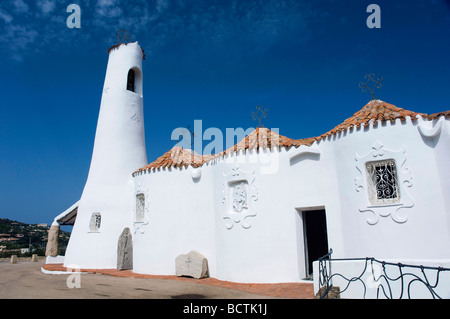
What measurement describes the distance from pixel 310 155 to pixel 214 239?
4.79 m

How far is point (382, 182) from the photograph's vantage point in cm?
916

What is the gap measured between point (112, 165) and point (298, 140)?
963 cm

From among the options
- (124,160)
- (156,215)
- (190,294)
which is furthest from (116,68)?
(190,294)

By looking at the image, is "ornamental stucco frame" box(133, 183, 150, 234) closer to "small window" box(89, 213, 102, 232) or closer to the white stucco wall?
the white stucco wall

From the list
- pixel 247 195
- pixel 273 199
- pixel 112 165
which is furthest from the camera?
pixel 112 165

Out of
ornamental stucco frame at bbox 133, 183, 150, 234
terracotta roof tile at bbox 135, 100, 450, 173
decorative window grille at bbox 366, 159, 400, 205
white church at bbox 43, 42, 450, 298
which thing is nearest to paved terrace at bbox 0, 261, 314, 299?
white church at bbox 43, 42, 450, 298

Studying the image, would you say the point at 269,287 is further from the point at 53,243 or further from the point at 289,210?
the point at 53,243

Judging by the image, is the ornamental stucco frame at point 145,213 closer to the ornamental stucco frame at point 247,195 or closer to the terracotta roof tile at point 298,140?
the terracotta roof tile at point 298,140

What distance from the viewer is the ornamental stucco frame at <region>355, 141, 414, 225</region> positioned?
28.2ft

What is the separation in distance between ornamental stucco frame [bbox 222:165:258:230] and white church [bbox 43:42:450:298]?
0.12 feet

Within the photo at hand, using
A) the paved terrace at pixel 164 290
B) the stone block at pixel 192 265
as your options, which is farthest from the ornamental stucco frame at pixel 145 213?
the paved terrace at pixel 164 290

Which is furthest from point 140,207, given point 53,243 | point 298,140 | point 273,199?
point 298,140

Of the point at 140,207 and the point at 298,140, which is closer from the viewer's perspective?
the point at 298,140

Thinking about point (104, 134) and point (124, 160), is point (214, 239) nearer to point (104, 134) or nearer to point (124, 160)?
point (124, 160)
